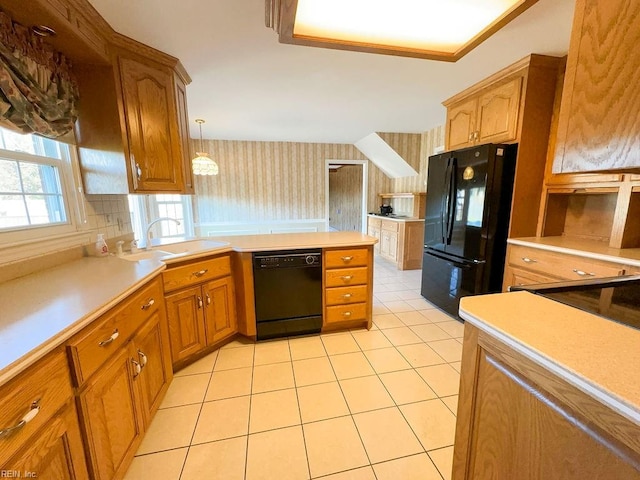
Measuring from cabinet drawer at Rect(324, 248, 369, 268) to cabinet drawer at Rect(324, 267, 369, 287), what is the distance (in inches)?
1.8

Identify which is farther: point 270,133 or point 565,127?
point 270,133

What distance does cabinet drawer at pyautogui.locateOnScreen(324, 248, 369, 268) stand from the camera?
7.51 ft

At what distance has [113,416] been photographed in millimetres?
1103

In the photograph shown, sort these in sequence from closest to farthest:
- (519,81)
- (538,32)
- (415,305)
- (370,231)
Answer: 1. (538,32)
2. (519,81)
3. (415,305)
4. (370,231)

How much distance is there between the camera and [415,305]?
10.1 ft

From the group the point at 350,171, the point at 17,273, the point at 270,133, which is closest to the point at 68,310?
the point at 17,273

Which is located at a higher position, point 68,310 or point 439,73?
point 439,73

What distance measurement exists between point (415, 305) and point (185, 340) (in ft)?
7.90

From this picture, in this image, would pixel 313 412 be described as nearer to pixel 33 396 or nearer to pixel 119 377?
pixel 119 377

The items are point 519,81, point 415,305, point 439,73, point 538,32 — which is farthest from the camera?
point 415,305

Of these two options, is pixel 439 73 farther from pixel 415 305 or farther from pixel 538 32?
pixel 415 305

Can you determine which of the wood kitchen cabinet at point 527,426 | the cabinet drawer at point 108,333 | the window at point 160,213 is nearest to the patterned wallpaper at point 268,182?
the window at point 160,213

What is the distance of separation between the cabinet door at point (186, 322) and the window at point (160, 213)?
2.82ft

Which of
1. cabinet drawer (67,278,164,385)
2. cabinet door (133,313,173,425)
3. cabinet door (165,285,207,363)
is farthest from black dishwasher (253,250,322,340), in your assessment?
cabinet drawer (67,278,164,385)
